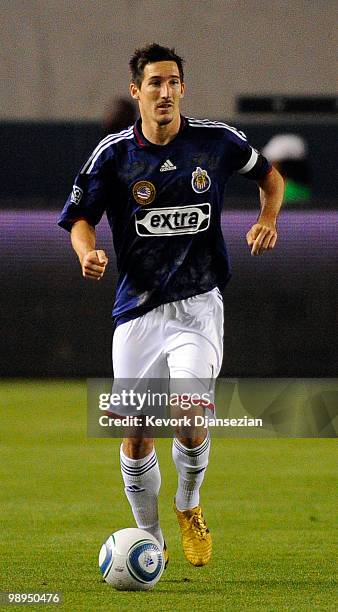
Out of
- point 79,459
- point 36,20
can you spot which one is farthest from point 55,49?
point 79,459

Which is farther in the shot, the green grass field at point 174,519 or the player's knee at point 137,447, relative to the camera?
the player's knee at point 137,447

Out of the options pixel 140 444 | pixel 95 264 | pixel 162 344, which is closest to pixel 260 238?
pixel 162 344

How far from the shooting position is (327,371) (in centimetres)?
1586

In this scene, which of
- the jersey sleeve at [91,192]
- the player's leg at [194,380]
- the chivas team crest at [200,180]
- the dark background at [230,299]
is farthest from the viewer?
the dark background at [230,299]

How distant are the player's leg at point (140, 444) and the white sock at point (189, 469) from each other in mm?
112

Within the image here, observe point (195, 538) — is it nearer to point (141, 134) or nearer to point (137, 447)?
point (137, 447)

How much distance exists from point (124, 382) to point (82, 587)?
1050mm

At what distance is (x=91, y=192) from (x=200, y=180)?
0.53 meters

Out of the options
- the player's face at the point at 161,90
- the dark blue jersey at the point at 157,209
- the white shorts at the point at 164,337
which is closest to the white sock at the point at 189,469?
the white shorts at the point at 164,337

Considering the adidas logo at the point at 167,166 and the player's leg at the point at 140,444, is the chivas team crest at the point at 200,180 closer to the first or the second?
the adidas logo at the point at 167,166

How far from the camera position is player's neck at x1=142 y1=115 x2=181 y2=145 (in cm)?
752

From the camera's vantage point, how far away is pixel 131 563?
6.84 meters

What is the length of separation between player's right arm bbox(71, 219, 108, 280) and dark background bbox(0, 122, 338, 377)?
8.05m

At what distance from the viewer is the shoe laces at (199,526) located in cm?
739
